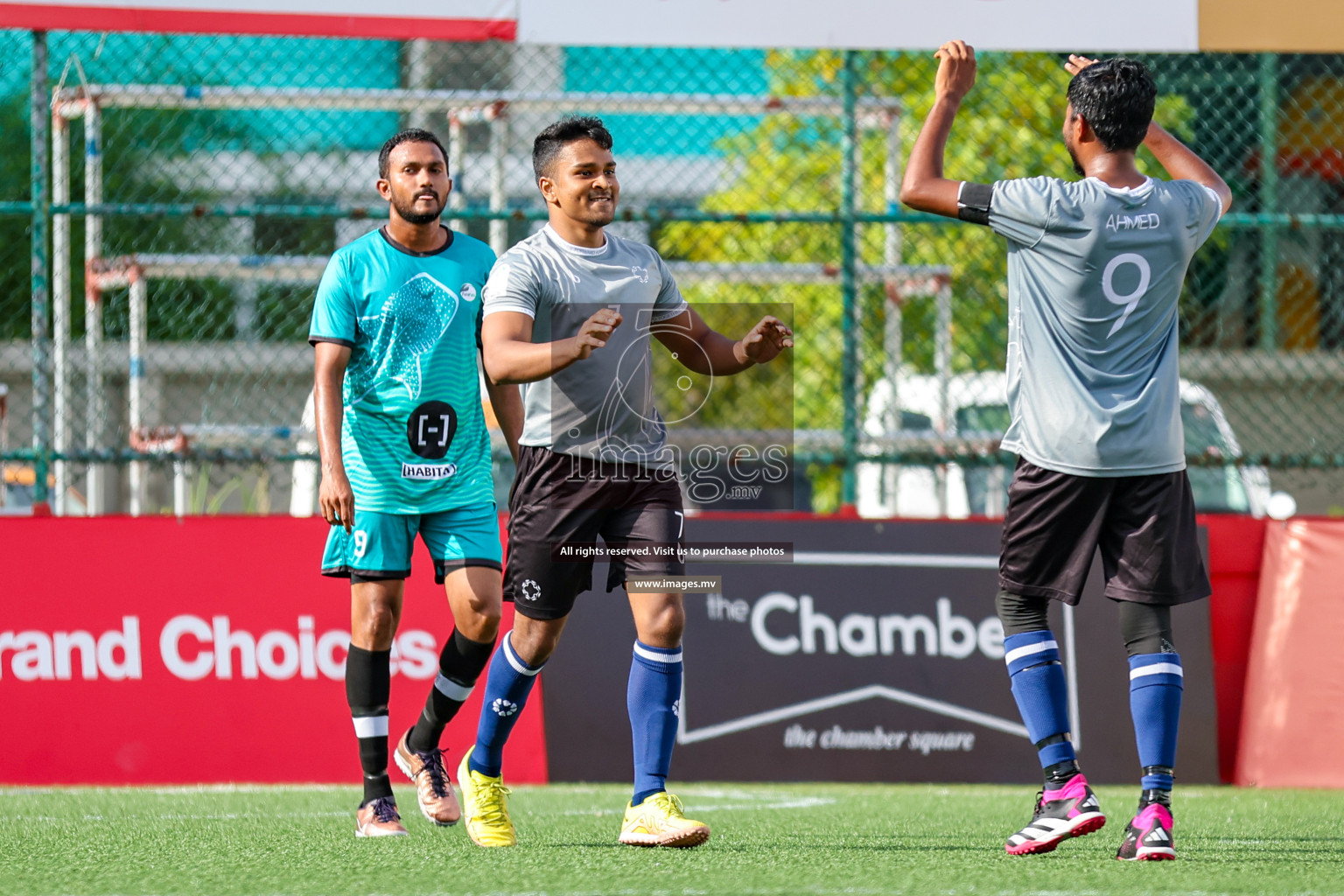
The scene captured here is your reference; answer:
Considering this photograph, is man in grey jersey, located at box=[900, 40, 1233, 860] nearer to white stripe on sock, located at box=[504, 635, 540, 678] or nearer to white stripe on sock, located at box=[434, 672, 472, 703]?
white stripe on sock, located at box=[504, 635, 540, 678]

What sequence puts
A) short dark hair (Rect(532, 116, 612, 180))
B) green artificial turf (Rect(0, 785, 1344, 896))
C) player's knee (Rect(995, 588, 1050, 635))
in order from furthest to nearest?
short dark hair (Rect(532, 116, 612, 180)), player's knee (Rect(995, 588, 1050, 635)), green artificial turf (Rect(0, 785, 1344, 896))

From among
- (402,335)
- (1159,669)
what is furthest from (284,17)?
(1159,669)

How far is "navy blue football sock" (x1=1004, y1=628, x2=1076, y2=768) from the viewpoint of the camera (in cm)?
399

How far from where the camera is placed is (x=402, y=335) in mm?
4676

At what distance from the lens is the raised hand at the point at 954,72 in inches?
160

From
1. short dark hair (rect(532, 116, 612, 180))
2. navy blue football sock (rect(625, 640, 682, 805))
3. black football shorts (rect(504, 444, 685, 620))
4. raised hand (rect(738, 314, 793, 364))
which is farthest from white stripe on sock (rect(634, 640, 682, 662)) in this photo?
short dark hair (rect(532, 116, 612, 180))

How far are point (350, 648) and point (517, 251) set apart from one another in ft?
4.74

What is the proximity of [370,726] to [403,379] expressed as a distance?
1.10 metres

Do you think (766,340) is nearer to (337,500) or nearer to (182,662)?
(337,500)

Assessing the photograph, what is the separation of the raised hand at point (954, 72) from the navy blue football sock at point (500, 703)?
77.8 inches

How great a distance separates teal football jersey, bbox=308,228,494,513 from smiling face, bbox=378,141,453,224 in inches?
5.7

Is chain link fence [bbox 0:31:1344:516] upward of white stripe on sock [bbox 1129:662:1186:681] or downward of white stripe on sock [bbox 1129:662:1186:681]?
upward

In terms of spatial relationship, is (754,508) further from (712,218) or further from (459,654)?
(459,654)

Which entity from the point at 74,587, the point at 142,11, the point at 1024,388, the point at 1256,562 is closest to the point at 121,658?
the point at 74,587
